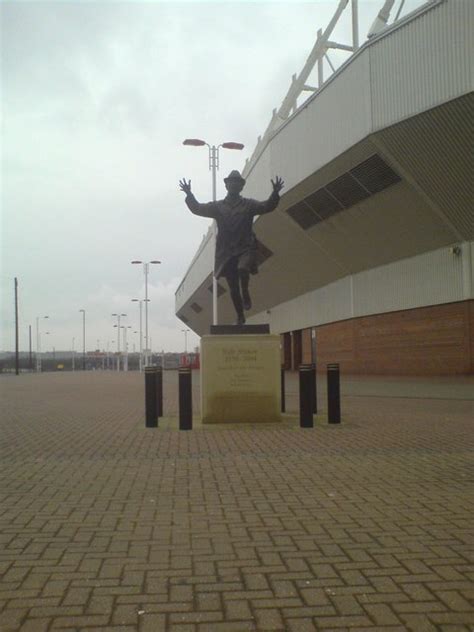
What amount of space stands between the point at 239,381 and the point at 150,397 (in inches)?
57.6

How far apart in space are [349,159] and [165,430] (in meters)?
15.9

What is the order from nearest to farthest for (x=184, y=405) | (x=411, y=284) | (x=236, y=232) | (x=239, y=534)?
1. (x=239, y=534)
2. (x=184, y=405)
3. (x=236, y=232)
4. (x=411, y=284)

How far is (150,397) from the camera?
10.6m

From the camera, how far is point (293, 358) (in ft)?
138

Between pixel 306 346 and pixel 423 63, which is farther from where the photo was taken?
pixel 306 346

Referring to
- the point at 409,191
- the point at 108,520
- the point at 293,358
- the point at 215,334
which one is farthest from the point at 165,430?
the point at 293,358

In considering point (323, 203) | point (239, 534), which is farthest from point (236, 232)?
point (323, 203)

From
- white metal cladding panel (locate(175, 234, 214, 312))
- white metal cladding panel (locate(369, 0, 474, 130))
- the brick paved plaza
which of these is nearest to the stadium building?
white metal cladding panel (locate(369, 0, 474, 130))

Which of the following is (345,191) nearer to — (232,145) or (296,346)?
(232,145)

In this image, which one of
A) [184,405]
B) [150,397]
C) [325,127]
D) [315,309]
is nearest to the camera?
[184,405]

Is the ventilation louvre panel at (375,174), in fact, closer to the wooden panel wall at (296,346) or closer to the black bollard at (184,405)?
the black bollard at (184,405)

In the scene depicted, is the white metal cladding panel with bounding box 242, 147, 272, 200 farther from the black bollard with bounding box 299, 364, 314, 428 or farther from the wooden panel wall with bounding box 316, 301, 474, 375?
the black bollard with bounding box 299, 364, 314, 428

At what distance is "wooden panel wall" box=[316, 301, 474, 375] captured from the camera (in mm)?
22875

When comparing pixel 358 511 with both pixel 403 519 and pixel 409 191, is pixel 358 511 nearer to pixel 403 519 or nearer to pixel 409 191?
pixel 403 519
